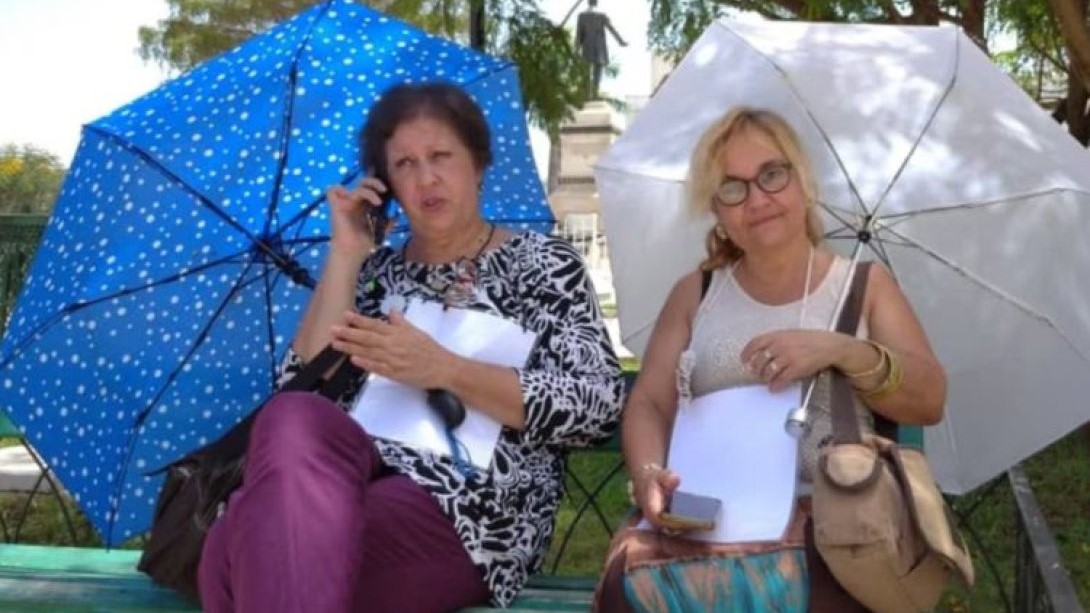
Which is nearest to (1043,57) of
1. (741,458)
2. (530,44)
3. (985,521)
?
(985,521)

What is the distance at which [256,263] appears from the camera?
3.45 m

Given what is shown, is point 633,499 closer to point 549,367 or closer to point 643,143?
point 549,367

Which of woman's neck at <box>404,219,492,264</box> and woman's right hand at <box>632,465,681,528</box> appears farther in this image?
woman's neck at <box>404,219,492,264</box>

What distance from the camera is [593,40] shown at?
7.18 m

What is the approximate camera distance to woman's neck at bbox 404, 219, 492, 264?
3217 millimetres

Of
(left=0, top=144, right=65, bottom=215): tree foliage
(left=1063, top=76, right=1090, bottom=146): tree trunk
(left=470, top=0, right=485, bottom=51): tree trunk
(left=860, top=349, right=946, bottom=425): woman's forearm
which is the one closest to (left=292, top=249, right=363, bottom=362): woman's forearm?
(left=860, top=349, right=946, bottom=425): woman's forearm

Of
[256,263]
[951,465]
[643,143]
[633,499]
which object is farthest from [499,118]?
[951,465]

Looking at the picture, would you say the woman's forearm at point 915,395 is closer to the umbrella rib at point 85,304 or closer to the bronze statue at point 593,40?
the umbrella rib at point 85,304

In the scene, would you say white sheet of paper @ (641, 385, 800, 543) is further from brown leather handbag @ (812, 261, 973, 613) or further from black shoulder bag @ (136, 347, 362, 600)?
black shoulder bag @ (136, 347, 362, 600)

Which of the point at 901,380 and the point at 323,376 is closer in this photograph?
the point at 901,380

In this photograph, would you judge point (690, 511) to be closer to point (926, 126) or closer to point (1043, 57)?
point (926, 126)

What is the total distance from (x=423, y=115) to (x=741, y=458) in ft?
3.58

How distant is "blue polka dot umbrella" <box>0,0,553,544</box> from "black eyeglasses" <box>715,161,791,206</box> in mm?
816

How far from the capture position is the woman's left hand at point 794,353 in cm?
269
